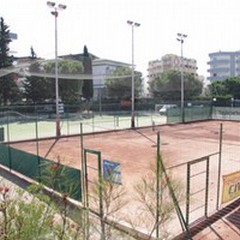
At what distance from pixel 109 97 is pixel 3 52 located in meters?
23.5

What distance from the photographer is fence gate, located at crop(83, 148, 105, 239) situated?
18.7 ft

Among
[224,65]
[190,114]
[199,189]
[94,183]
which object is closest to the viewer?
[94,183]

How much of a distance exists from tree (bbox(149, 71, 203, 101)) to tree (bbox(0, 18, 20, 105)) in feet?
98.6

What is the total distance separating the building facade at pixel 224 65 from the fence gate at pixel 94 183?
424ft

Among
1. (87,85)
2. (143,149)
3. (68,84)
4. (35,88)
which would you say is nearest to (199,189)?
(143,149)

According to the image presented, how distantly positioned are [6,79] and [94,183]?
46707 mm

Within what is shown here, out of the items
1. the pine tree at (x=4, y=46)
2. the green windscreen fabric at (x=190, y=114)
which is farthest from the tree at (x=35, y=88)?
the green windscreen fabric at (x=190, y=114)

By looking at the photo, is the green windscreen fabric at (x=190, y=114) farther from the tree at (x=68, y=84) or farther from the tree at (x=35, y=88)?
the tree at (x=35, y=88)

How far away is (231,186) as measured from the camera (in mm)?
9602

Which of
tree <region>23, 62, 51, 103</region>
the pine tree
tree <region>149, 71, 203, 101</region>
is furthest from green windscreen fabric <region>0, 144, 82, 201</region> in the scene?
tree <region>149, 71, 203, 101</region>

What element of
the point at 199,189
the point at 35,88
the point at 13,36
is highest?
the point at 13,36

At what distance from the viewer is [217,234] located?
8.20 m

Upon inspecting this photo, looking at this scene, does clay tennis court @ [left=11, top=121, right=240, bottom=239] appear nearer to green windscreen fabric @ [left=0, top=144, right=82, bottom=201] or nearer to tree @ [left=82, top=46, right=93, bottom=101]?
green windscreen fabric @ [left=0, top=144, right=82, bottom=201]

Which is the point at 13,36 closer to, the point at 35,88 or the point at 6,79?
the point at 35,88
